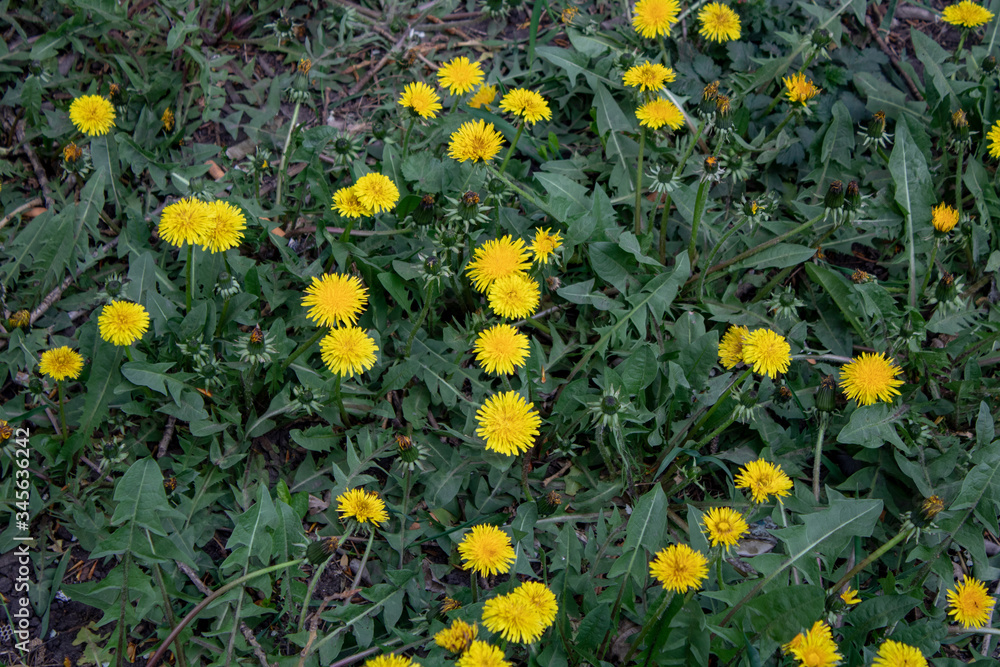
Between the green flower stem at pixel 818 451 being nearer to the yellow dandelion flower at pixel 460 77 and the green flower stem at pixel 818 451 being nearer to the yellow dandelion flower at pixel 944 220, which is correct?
the yellow dandelion flower at pixel 944 220

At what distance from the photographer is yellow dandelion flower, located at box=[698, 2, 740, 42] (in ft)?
11.0

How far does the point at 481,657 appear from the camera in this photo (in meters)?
2.07

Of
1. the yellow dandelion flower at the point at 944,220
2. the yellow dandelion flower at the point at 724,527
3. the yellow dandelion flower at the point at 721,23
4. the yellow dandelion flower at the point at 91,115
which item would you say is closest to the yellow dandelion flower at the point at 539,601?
the yellow dandelion flower at the point at 724,527

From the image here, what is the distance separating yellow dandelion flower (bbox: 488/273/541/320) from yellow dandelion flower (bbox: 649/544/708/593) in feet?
3.18

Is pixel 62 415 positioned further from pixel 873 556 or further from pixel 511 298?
pixel 873 556

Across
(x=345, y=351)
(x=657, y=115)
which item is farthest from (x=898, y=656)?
(x=657, y=115)

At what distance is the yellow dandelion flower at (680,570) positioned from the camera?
213cm

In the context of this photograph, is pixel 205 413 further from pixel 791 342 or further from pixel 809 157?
pixel 809 157

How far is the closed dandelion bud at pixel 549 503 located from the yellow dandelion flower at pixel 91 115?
2.66 metres

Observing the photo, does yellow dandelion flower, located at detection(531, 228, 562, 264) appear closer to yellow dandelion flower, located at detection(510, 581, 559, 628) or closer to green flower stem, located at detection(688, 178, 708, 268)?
green flower stem, located at detection(688, 178, 708, 268)

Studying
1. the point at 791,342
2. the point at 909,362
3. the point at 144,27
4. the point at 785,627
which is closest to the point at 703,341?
the point at 791,342

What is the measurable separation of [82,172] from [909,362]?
3862mm

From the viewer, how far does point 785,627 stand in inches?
87.7

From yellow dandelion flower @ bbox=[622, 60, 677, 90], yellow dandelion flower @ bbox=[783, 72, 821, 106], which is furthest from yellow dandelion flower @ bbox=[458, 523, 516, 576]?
yellow dandelion flower @ bbox=[783, 72, 821, 106]
